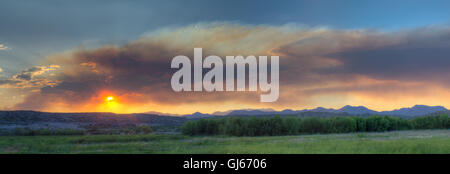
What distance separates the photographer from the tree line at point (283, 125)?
196 feet

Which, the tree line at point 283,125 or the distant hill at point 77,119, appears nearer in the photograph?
the tree line at point 283,125

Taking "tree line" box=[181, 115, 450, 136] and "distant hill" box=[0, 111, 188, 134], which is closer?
"tree line" box=[181, 115, 450, 136]

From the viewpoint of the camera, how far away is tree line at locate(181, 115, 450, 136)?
196 feet

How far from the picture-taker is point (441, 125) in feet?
249

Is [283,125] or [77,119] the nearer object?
[283,125]

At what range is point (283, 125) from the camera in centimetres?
6059
